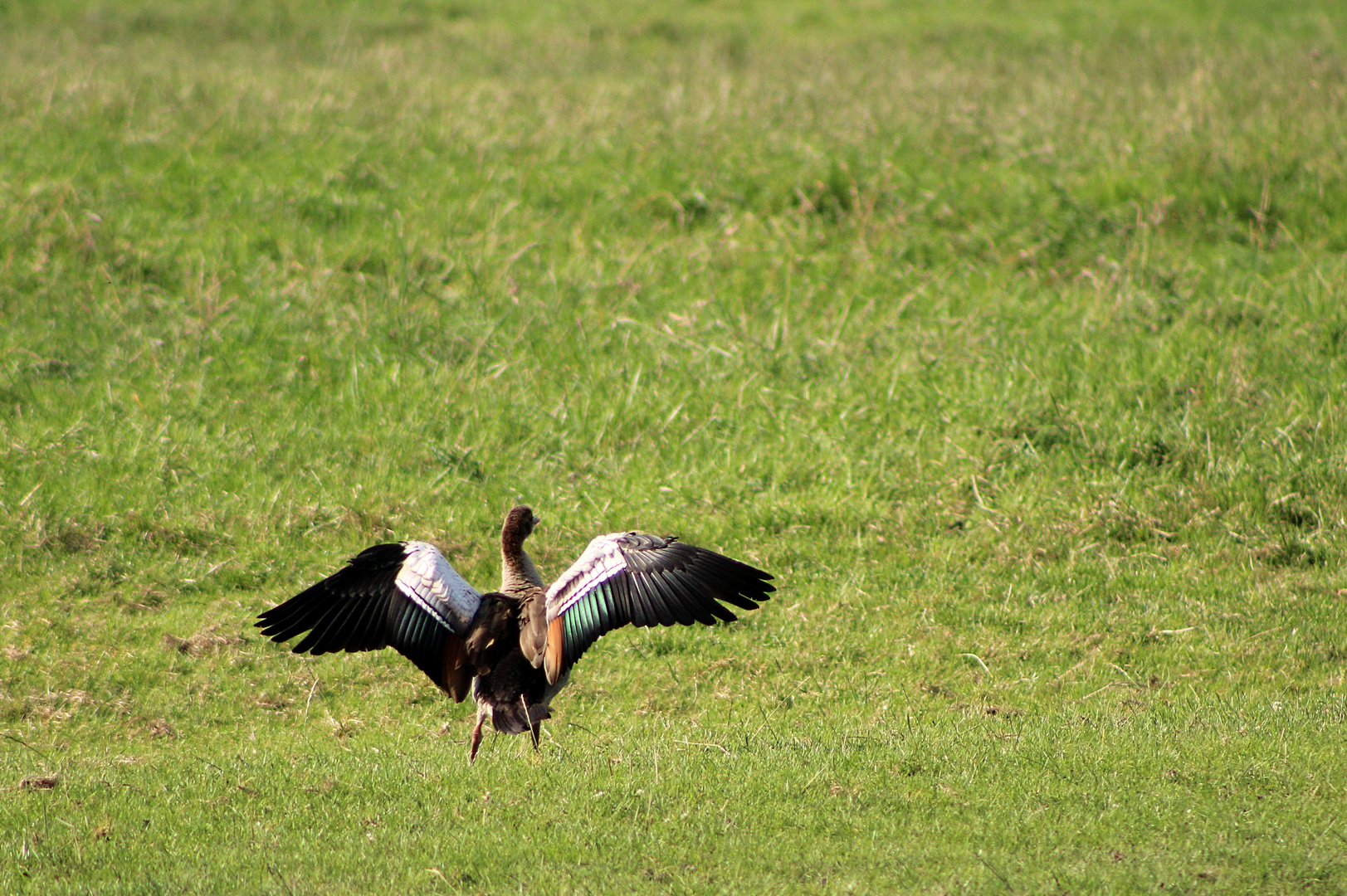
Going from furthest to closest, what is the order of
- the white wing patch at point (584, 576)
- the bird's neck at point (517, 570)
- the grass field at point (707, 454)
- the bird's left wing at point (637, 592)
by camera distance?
1. the bird's neck at point (517, 570)
2. the white wing patch at point (584, 576)
3. the bird's left wing at point (637, 592)
4. the grass field at point (707, 454)

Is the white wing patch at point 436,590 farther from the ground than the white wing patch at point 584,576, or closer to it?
closer to it

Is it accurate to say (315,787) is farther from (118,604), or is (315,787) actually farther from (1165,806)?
(1165,806)

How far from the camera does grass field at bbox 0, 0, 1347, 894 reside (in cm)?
591

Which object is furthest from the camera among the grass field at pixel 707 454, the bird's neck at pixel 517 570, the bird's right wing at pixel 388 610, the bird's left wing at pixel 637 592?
the bird's neck at pixel 517 570

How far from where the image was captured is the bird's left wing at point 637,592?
21.1 ft

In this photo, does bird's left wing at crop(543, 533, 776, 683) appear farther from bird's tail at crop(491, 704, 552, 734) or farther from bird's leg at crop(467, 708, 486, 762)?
bird's leg at crop(467, 708, 486, 762)

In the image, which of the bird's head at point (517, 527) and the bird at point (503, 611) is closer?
the bird at point (503, 611)

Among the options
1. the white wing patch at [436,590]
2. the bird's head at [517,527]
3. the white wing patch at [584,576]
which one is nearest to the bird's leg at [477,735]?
the white wing patch at [436,590]

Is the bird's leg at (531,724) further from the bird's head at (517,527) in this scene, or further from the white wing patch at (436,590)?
the bird's head at (517,527)

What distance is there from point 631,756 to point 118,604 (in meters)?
4.03

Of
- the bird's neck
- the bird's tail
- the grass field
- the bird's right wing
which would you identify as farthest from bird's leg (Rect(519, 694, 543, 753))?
the bird's neck

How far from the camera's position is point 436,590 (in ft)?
22.3

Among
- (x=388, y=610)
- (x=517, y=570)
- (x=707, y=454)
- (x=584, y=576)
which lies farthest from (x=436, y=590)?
(x=707, y=454)

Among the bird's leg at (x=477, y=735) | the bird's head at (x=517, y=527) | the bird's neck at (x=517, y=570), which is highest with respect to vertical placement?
the bird's head at (x=517, y=527)
